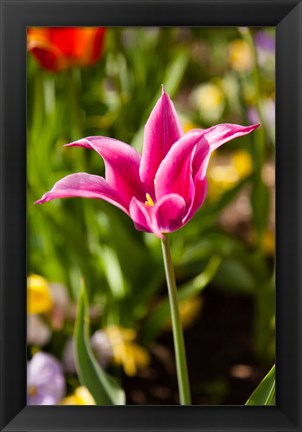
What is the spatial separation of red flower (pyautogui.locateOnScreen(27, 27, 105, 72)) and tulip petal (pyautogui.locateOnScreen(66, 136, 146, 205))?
0.48 meters

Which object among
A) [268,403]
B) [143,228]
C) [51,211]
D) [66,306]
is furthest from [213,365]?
[143,228]

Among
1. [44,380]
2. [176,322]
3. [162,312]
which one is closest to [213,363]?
[162,312]

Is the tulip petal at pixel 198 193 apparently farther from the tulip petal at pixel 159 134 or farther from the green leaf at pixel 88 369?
the green leaf at pixel 88 369

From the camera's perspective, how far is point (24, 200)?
849mm

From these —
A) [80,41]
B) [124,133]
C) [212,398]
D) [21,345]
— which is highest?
[80,41]

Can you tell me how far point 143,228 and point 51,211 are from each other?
56 centimetres

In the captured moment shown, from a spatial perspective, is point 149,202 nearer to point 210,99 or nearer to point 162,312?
point 162,312

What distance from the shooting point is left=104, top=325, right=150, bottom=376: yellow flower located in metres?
1.22

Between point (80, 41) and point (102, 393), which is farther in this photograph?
point (80, 41)

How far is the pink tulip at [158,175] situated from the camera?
0.70m

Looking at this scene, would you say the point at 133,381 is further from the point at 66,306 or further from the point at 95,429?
the point at 95,429

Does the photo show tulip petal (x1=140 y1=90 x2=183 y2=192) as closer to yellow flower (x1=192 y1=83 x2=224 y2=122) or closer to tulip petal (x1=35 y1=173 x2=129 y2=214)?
tulip petal (x1=35 y1=173 x2=129 y2=214)

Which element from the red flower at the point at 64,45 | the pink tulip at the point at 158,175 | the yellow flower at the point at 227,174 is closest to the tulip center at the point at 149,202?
the pink tulip at the point at 158,175

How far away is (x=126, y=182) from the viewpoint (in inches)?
29.2
